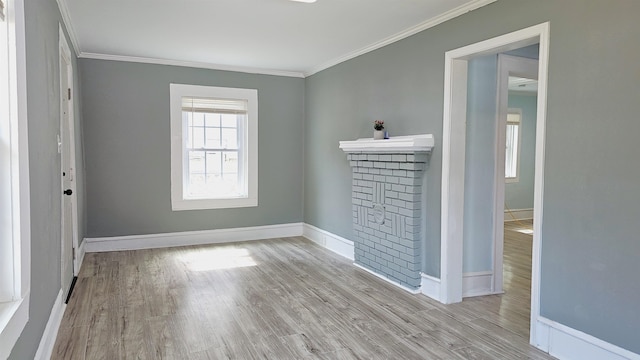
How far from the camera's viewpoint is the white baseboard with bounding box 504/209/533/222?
26.0 feet

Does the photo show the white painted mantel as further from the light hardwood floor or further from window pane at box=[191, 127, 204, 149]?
window pane at box=[191, 127, 204, 149]

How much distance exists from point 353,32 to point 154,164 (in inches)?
121

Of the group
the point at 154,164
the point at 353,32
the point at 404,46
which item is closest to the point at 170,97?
the point at 154,164

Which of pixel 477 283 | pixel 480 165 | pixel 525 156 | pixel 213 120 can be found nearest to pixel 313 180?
pixel 213 120

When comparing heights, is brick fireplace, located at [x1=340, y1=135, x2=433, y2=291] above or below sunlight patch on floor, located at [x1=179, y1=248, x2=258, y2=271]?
above

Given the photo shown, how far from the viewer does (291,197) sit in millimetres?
6277

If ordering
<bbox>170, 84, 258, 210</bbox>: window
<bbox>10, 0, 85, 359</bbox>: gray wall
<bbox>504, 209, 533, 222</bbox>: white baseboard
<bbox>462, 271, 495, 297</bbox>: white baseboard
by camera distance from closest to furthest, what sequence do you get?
<bbox>10, 0, 85, 359</bbox>: gray wall, <bbox>462, 271, 495, 297</bbox>: white baseboard, <bbox>170, 84, 258, 210</bbox>: window, <bbox>504, 209, 533, 222</bbox>: white baseboard

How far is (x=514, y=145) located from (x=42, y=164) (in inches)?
308

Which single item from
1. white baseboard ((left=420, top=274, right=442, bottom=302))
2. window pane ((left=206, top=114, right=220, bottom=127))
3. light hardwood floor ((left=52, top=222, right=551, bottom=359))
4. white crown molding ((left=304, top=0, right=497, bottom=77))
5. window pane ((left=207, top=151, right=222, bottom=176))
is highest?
white crown molding ((left=304, top=0, right=497, bottom=77))

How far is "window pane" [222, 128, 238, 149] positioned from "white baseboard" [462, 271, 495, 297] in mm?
3559

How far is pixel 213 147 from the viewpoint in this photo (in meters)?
5.78

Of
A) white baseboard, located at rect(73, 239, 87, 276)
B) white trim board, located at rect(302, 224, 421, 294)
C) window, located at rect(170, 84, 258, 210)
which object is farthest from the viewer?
window, located at rect(170, 84, 258, 210)

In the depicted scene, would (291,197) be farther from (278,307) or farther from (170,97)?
(278,307)

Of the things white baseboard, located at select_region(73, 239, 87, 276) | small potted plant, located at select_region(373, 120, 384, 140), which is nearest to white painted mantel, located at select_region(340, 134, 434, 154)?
small potted plant, located at select_region(373, 120, 384, 140)
